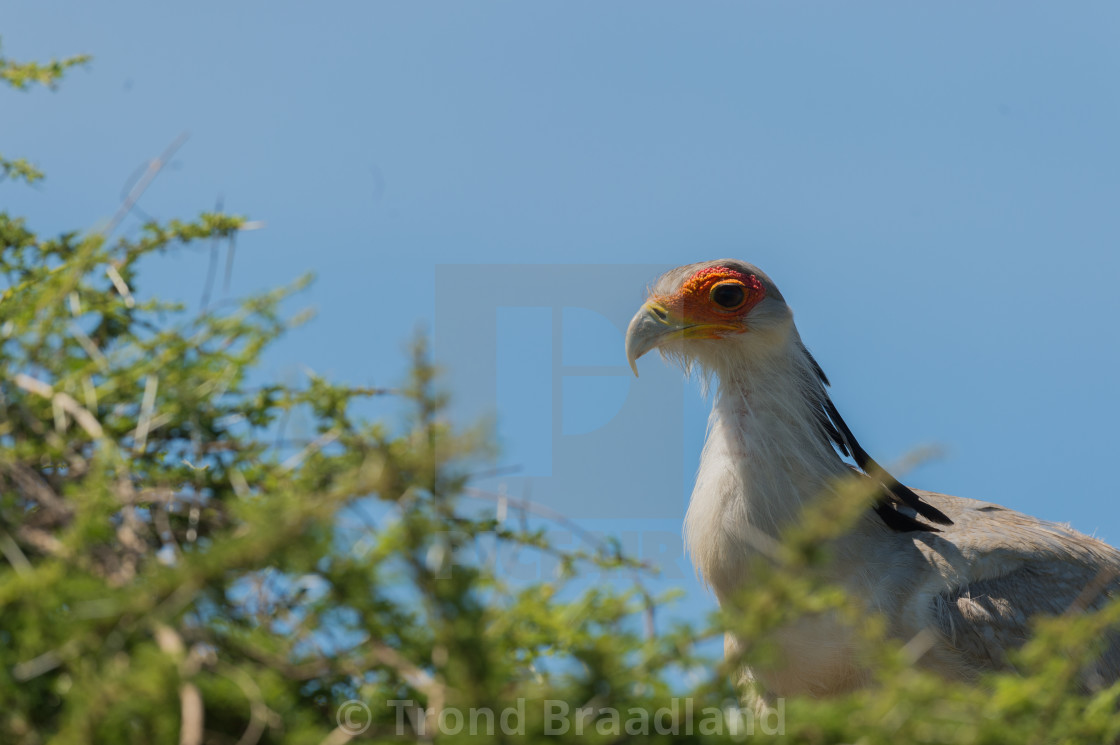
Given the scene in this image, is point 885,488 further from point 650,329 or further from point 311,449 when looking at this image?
point 311,449

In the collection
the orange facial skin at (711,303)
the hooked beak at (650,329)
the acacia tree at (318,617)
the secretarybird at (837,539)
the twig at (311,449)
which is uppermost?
the orange facial skin at (711,303)

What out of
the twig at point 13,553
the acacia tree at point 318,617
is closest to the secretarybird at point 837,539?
the acacia tree at point 318,617

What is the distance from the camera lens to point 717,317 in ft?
17.3

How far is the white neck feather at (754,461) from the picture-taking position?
4.72 m

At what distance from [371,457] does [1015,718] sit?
116 cm

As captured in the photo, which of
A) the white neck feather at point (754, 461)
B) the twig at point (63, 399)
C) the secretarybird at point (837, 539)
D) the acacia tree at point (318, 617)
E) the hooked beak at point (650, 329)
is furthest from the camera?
the hooked beak at point (650, 329)

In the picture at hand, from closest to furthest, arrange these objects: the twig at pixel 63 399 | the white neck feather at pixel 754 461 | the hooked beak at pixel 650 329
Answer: the twig at pixel 63 399 → the white neck feather at pixel 754 461 → the hooked beak at pixel 650 329

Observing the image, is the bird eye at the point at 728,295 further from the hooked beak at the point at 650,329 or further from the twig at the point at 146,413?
the twig at the point at 146,413

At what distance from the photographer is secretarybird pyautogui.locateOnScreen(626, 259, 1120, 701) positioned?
14.6ft

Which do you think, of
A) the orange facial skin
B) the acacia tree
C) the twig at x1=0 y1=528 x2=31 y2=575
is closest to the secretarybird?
the orange facial skin

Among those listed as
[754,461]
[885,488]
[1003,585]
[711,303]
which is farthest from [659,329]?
[1003,585]

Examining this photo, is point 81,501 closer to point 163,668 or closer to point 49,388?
point 163,668

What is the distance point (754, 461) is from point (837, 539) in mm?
546

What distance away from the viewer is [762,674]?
15.0 ft
